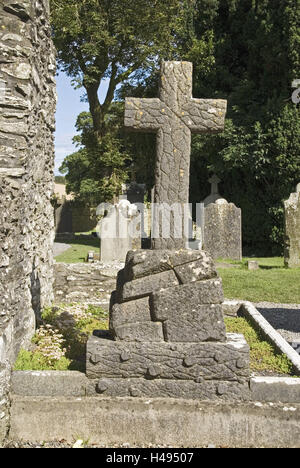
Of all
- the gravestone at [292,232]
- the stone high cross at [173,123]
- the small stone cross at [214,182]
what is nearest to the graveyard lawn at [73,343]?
the stone high cross at [173,123]

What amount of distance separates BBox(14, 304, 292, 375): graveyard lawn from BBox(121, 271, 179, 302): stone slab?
784mm

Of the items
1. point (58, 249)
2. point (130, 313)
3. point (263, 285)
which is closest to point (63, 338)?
point (130, 313)

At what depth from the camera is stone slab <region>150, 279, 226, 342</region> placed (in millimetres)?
3309

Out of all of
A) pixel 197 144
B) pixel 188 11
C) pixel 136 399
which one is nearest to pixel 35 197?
pixel 136 399

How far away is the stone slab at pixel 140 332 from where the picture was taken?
10.9 ft

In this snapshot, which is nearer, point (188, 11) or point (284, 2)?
point (284, 2)

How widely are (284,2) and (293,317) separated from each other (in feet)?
45.2

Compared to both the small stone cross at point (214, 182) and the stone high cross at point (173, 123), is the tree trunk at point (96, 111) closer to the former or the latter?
the small stone cross at point (214, 182)

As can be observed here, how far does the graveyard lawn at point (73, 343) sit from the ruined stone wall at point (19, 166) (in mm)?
184

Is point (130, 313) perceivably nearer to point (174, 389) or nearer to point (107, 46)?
point (174, 389)

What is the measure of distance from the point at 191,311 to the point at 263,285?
19.5 ft

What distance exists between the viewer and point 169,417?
3082 millimetres

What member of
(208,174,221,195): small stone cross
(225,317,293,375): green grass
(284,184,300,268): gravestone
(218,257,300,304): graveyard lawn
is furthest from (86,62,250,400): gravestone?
(208,174,221,195): small stone cross
